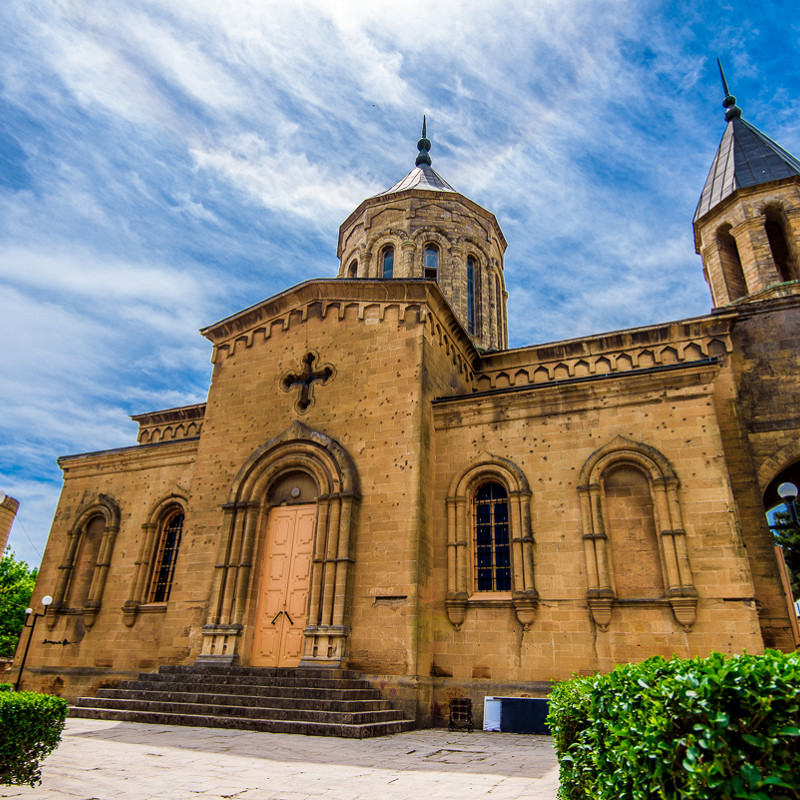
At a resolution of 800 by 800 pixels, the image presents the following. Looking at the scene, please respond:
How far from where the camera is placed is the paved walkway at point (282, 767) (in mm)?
5664

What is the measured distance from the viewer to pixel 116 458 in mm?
18141

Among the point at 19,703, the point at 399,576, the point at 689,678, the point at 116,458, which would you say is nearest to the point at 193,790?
the point at 19,703

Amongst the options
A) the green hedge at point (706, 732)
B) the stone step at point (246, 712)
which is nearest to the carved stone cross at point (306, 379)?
the stone step at point (246, 712)

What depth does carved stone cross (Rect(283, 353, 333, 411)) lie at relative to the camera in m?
15.1

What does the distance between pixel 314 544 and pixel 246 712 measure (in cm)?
373

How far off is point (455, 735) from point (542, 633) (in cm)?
250

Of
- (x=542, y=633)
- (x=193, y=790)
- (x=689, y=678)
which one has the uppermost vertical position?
(x=542, y=633)

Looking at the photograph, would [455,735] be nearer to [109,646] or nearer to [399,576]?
[399,576]

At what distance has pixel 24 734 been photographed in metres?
5.11

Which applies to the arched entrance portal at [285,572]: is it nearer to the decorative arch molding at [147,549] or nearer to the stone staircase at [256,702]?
the stone staircase at [256,702]

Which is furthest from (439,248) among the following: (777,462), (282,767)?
(282,767)

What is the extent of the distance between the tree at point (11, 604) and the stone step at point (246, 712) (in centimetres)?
2906

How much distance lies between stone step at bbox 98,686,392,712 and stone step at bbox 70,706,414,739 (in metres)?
0.51

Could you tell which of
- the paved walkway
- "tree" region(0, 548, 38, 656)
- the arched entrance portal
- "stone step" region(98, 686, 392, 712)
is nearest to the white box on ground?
the paved walkway
